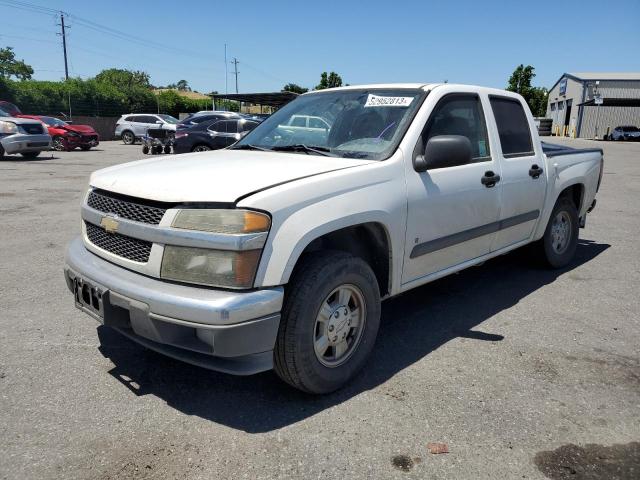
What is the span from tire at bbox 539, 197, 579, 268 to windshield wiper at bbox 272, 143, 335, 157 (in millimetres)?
2843

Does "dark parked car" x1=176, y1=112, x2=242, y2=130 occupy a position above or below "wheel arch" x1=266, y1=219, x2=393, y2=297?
above

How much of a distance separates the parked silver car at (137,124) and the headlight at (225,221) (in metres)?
27.3

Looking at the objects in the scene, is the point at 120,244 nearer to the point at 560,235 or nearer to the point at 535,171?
the point at 535,171

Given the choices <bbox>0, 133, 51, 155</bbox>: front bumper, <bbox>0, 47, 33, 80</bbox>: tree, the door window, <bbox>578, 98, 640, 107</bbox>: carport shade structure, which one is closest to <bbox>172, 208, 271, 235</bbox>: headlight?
the door window

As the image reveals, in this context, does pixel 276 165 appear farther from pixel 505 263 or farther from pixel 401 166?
pixel 505 263

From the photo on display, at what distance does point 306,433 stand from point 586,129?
60.9 metres

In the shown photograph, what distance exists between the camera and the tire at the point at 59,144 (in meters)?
22.3

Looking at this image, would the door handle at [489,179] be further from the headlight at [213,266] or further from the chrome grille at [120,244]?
the chrome grille at [120,244]

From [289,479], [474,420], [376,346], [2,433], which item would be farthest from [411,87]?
[2,433]

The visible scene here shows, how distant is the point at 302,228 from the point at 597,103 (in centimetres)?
6078

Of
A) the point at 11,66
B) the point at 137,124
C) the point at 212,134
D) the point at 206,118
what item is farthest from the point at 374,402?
the point at 11,66

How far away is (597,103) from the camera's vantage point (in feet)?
→ 178

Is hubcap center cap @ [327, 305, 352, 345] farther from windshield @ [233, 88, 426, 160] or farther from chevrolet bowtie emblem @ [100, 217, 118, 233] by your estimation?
chevrolet bowtie emblem @ [100, 217, 118, 233]

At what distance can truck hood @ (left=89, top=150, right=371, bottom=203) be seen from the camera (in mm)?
2643
